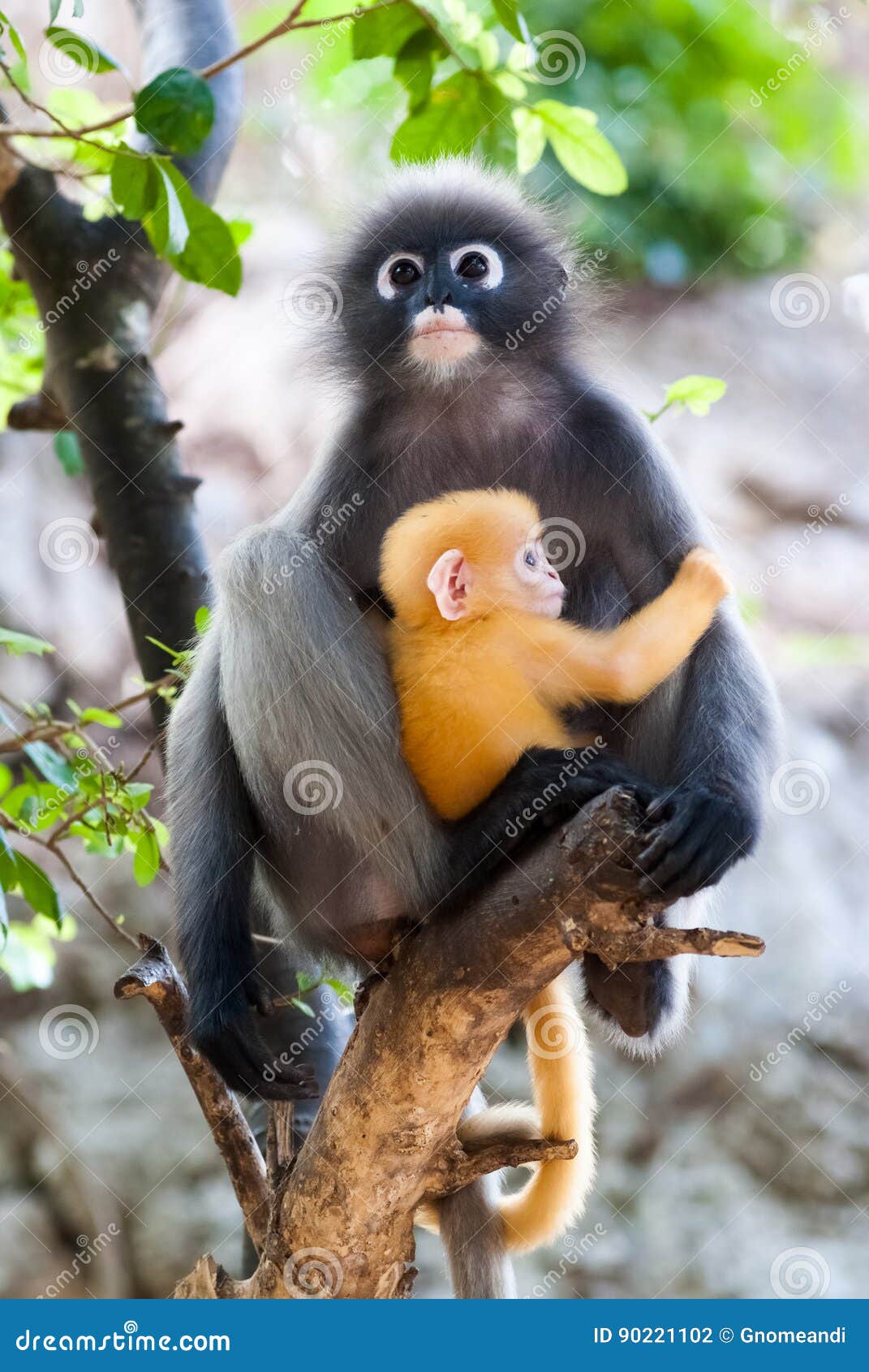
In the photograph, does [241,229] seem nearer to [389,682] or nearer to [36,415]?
[36,415]

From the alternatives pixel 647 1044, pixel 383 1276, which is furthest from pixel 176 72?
pixel 383 1276

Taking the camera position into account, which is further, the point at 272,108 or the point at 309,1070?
the point at 272,108

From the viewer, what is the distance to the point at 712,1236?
22.3ft

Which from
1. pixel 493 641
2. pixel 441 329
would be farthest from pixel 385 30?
pixel 493 641

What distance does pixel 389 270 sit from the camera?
10.8 ft

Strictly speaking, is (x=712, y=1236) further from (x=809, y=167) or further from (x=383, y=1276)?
(x=809, y=167)

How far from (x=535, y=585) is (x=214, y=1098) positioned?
1421 mm

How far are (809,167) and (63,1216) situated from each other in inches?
370

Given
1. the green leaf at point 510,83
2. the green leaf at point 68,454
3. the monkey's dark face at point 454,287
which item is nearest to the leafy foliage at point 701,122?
the green leaf at point 68,454

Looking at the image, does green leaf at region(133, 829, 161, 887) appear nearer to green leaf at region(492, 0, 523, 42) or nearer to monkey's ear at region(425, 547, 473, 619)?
monkey's ear at region(425, 547, 473, 619)

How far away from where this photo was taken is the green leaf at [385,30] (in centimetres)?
346

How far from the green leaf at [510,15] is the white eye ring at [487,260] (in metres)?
0.48

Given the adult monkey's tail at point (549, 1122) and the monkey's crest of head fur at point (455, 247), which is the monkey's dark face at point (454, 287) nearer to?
the monkey's crest of head fur at point (455, 247)

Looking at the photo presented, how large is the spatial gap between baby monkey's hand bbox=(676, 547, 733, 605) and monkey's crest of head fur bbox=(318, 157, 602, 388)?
845 mm
